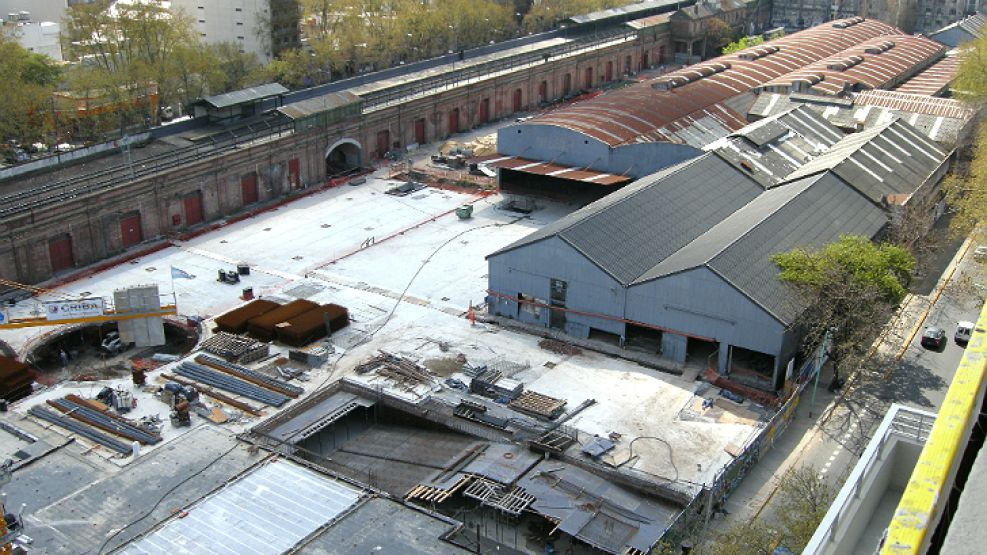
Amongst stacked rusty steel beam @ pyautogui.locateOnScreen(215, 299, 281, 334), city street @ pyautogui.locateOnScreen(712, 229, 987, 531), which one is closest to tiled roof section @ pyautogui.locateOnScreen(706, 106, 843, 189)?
city street @ pyautogui.locateOnScreen(712, 229, 987, 531)

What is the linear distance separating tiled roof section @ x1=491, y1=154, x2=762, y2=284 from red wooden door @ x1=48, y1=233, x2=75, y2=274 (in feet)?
97.4

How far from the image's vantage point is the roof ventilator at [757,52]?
361ft

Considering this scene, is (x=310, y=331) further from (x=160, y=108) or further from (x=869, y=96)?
(x=869, y=96)

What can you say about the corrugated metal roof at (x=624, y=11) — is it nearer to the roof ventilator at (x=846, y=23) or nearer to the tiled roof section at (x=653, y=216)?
the roof ventilator at (x=846, y=23)

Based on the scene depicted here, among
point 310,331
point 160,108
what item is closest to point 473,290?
point 310,331

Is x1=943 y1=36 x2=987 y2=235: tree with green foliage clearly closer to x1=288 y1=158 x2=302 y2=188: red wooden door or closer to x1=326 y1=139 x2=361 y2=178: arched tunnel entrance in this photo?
x1=326 y1=139 x2=361 y2=178: arched tunnel entrance

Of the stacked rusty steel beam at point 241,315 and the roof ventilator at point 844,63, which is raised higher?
the roof ventilator at point 844,63

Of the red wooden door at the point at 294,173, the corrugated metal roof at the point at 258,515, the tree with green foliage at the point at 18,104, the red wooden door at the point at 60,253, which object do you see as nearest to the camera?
the corrugated metal roof at the point at 258,515

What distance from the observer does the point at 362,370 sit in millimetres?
49969

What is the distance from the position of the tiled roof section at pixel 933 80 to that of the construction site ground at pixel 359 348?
160 feet

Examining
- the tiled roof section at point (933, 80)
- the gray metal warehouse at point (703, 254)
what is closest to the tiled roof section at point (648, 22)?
the tiled roof section at point (933, 80)

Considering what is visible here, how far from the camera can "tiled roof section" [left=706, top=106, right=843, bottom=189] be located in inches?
2753

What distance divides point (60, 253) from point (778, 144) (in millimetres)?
52741

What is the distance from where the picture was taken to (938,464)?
14375 mm
